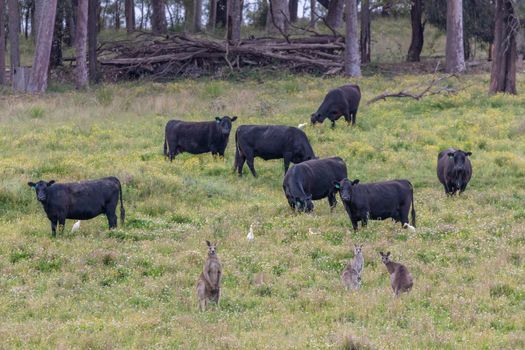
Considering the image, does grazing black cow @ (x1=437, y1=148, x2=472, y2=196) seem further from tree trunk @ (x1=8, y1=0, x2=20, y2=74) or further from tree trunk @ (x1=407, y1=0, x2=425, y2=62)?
tree trunk @ (x1=407, y1=0, x2=425, y2=62)

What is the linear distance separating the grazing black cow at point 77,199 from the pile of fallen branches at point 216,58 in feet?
78.5

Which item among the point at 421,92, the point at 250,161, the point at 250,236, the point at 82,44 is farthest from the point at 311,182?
the point at 82,44

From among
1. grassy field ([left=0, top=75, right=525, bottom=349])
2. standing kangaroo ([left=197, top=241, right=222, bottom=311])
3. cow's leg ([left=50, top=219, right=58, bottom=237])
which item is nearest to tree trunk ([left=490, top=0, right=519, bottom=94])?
grassy field ([left=0, top=75, right=525, bottom=349])

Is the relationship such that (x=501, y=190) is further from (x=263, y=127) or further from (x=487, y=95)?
(x=487, y=95)

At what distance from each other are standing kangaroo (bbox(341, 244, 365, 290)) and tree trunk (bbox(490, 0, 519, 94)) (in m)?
21.3

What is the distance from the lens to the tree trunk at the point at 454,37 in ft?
130

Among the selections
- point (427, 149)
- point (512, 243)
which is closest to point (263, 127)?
point (427, 149)

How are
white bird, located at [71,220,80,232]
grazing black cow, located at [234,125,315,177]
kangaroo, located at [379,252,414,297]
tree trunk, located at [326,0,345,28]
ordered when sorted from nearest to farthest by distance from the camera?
kangaroo, located at [379,252,414,297]
white bird, located at [71,220,80,232]
grazing black cow, located at [234,125,315,177]
tree trunk, located at [326,0,345,28]

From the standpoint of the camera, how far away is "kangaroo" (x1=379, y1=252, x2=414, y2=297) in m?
12.2

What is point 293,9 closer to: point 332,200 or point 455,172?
point 455,172

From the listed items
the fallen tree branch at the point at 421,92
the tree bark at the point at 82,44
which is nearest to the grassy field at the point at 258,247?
the fallen tree branch at the point at 421,92

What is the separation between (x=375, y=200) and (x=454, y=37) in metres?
25.6

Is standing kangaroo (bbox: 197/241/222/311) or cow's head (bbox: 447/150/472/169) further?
cow's head (bbox: 447/150/472/169)

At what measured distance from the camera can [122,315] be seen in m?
11.5
